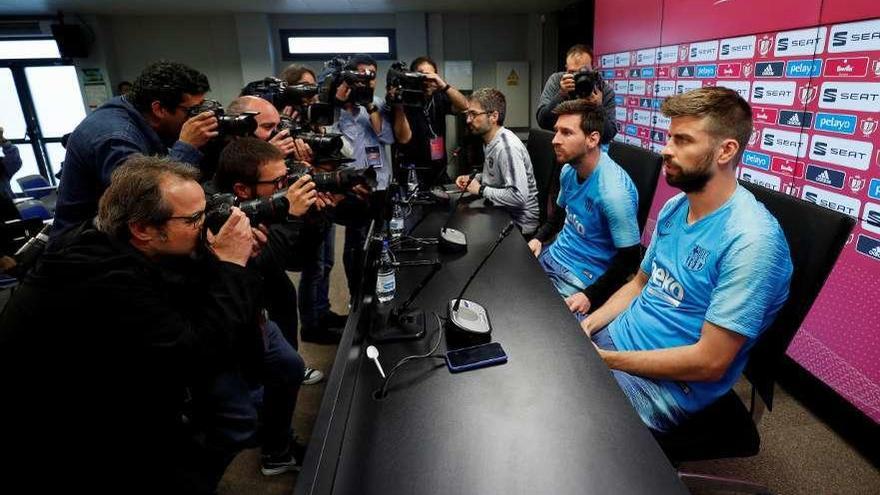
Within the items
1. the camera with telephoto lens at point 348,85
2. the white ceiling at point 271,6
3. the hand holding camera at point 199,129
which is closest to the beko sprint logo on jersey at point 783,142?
the camera with telephoto lens at point 348,85

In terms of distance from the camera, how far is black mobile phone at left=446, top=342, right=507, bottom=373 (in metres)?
1.13

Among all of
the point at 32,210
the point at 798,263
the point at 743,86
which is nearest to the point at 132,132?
the point at 798,263

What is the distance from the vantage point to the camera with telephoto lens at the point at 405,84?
2.65 m

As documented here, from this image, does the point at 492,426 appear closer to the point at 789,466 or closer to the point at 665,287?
the point at 665,287

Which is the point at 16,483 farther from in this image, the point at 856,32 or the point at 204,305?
the point at 856,32

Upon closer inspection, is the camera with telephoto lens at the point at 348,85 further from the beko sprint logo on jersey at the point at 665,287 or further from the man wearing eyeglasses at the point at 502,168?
the beko sprint logo on jersey at the point at 665,287

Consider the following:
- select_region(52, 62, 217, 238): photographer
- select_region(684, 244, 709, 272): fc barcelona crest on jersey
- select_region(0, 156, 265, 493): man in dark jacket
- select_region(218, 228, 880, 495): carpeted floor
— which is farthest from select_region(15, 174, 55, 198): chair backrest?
select_region(684, 244, 709, 272): fc barcelona crest on jersey

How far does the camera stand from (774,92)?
7.43 ft

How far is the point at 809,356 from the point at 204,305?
8.00 feet

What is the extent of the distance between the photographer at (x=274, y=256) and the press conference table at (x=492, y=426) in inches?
16.5

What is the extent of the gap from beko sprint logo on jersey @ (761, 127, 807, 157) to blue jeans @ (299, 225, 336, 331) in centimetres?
231

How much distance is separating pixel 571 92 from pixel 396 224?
4.57 feet

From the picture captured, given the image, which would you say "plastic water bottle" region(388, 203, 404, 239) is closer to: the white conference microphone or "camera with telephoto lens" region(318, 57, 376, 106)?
Result: "camera with telephoto lens" region(318, 57, 376, 106)

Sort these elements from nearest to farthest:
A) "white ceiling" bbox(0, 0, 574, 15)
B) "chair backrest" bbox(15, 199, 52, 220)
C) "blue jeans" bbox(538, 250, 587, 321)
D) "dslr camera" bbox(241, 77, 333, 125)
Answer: "blue jeans" bbox(538, 250, 587, 321)
"dslr camera" bbox(241, 77, 333, 125)
"chair backrest" bbox(15, 199, 52, 220)
"white ceiling" bbox(0, 0, 574, 15)
